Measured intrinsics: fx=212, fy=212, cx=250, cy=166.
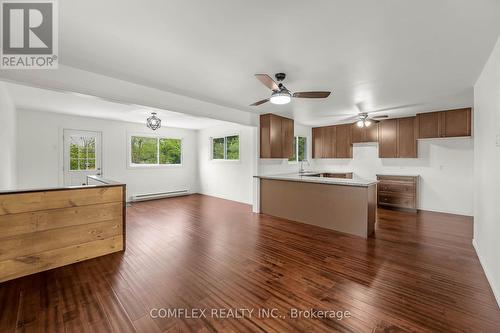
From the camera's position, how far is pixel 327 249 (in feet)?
10.6

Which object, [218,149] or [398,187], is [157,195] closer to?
[218,149]

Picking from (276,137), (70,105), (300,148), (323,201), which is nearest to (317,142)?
(300,148)

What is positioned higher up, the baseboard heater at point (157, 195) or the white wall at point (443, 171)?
the white wall at point (443, 171)

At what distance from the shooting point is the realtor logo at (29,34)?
1.67m

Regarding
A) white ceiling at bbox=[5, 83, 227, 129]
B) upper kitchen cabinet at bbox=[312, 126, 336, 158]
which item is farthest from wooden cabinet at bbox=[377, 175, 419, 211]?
white ceiling at bbox=[5, 83, 227, 129]

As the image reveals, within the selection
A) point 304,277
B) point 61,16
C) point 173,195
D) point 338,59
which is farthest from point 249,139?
point 61,16

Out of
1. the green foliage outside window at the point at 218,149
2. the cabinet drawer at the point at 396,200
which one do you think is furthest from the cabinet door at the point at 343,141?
the green foliage outside window at the point at 218,149

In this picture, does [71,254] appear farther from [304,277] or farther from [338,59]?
[338,59]

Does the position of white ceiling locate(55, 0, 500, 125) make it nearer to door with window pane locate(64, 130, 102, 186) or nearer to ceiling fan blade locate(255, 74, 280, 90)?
ceiling fan blade locate(255, 74, 280, 90)

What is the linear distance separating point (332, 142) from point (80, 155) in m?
7.49

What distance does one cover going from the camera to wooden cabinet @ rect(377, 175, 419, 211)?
543cm

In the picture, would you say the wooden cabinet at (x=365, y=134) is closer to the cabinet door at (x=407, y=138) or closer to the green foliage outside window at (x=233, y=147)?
the cabinet door at (x=407, y=138)

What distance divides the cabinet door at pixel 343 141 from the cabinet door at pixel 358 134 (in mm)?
126

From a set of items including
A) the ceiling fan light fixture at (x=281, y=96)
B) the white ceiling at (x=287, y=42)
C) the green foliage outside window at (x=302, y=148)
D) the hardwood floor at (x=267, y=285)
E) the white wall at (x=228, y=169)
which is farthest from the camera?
the green foliage outside window at (x=302, y=148)
